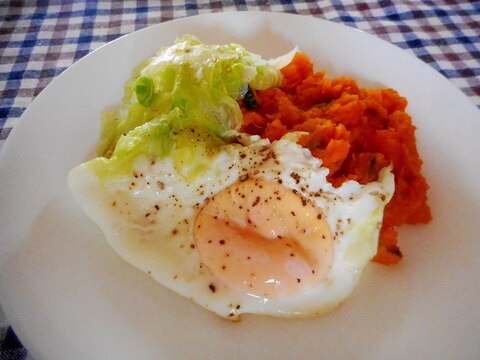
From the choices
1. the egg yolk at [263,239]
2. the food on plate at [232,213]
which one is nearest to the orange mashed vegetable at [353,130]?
the food on plate at [232,213]

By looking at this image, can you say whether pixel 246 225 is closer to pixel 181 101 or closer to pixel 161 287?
pixel 161 287

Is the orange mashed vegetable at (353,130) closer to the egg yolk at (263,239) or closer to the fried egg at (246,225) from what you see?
the fried egg at (246,225)

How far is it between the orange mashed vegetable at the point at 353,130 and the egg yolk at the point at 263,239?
0.30m

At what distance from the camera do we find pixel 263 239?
88.6 inches

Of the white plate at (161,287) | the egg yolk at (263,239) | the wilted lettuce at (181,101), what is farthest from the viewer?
the wilted lettuce at (181,101)

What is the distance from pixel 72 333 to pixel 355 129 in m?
1.77

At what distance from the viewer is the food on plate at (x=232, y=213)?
2.16 meters

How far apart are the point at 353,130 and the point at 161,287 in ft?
4.41

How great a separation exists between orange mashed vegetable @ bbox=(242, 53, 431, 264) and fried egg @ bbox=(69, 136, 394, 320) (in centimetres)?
11

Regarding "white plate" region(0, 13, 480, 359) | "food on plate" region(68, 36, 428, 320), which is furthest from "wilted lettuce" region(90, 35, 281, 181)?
"white plate" region(0, 13, 480, 359)

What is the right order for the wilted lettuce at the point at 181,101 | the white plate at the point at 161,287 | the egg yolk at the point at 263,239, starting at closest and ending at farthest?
the white plate at the point at 161,287 < the egg yolk at the point at 263,239 < the wilted lettuce at the point at 181,101

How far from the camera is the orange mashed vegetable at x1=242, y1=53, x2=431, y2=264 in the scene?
2.35 metres

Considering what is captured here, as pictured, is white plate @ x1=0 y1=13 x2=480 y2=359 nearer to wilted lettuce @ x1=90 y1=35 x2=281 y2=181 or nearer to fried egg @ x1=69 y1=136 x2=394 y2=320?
fried egg @ x1=69 y1=136 x2=394 y2=320

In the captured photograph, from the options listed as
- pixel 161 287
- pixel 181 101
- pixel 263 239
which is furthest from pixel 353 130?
pixel 161 287
